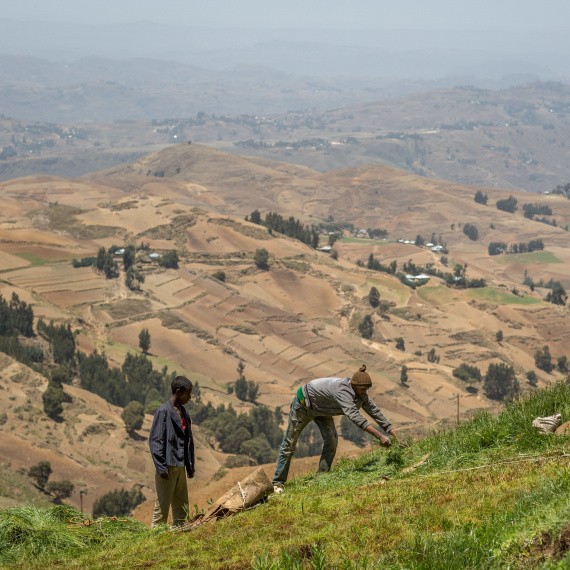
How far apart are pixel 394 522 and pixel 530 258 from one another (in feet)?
523

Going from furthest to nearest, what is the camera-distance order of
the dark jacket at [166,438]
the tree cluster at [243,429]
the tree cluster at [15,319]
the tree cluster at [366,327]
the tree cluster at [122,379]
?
the tree cluster at [366,327] < the tree cluster at [15,319] < the tree cluster at [122,379] < the tree cluster at [243,429] < the dark jacket at [166,438]

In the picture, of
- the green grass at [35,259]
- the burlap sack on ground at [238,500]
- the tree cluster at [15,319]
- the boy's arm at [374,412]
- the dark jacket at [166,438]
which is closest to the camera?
the burlap sack on ground at [238,500]


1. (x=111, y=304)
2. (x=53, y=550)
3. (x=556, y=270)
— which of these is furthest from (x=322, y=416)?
(x=556, y=270)

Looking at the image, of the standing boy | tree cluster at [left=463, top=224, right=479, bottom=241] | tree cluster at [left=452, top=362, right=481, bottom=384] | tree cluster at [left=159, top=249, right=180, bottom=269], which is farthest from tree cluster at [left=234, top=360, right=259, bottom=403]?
tree cluster at [left=463, top=224, right=479, bottom=241]

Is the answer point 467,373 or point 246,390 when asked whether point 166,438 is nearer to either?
point 246,390

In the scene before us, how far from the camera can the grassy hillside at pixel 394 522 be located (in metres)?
6.90

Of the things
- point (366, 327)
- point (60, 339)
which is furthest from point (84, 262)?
point (366, 327)

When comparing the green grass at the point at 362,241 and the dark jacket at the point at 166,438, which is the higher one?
the dark jacket at the point at 166,438

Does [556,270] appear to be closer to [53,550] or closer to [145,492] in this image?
[145,492]

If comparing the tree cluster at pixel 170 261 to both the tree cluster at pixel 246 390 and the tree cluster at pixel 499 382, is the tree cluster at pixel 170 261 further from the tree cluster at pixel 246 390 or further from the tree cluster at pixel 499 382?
the tree cluster at pixel 499 382

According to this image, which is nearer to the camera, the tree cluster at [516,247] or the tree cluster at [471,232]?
the tree cluster at [516,247]

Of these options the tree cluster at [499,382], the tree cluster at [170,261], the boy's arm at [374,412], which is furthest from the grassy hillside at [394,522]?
the tree cluster at [170,261]

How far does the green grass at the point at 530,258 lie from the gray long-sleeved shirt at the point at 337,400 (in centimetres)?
15235

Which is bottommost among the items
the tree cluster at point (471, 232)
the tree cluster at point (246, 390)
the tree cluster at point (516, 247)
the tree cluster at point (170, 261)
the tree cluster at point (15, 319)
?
the tree cluster at point (471, 232)
